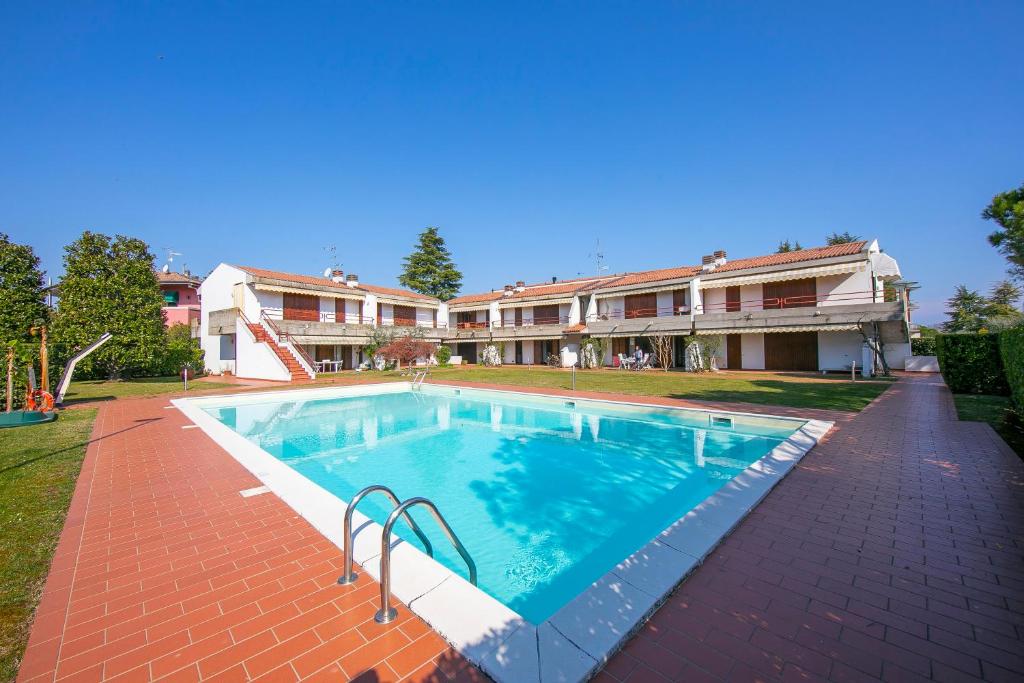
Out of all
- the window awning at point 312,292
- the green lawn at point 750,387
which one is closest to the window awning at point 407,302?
the window awning at point 312,292

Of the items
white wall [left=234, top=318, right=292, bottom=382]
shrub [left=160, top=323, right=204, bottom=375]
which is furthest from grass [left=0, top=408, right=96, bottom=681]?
shrub [left=160, top=323, right=204, bottom=375]

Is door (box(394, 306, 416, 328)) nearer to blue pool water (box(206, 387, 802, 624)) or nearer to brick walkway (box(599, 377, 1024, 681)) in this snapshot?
blue pool water (box(206, 387, 802, 624))

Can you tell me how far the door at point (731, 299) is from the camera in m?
25.8

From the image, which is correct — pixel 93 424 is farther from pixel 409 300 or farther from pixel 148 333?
pixel 409 300

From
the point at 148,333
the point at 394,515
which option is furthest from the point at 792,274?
the point at 148,333

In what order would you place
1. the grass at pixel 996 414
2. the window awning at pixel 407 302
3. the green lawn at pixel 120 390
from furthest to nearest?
the window awning at pixel 407 302
the green lawn at pixel 120 390
the grass at pixel 996 414

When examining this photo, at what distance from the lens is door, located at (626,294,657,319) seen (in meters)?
29.0

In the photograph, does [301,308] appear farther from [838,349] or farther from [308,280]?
[838,349]

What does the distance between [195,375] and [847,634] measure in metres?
32.0

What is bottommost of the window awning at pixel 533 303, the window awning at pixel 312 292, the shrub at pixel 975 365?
the shrub at pixel 975 365

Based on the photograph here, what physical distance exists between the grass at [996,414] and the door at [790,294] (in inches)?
412

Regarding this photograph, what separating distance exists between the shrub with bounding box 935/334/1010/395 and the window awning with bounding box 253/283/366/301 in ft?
104

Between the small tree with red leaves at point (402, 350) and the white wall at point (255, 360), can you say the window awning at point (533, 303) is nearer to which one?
the small tree with red leaves at point (402, 350)

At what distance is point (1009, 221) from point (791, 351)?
15347mm
